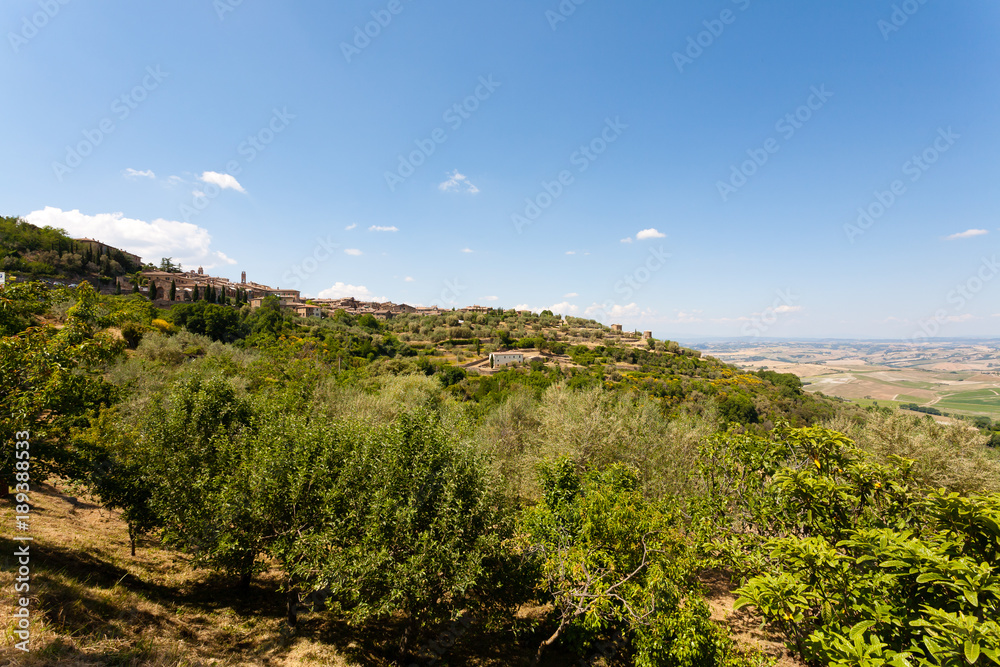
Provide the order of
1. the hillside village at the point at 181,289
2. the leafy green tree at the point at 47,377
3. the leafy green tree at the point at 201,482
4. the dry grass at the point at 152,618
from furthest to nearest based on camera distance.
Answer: the hillside village at the point at 181,289, the leafy green tree at the point at 201,482, the leafy green tree at the point at 47,377, the dry grass at the point at 152,618

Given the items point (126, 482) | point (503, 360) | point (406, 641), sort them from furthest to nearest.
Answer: point (503, 360) < point (126, 482) < point (406, 641)

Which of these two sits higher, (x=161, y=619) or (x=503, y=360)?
(x=503, y=360)

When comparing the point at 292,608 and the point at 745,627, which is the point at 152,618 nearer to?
the point at 292,608

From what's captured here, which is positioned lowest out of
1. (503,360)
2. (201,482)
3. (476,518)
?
(503,360)

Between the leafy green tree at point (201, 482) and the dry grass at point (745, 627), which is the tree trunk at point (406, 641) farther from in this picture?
the dry grass at point (745, 627)

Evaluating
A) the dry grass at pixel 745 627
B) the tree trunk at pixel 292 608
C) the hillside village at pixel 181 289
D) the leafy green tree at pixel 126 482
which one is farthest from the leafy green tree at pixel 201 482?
the hillside village at pixel 181 289

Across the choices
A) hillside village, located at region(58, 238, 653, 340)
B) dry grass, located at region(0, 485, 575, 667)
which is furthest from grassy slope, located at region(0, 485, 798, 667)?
hillside village, located at region(58, 238, 653, 340)

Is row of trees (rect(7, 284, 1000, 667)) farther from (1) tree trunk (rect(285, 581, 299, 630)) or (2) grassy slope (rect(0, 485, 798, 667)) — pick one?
(2) grassy slope (rect(0, 485, 798, 667))

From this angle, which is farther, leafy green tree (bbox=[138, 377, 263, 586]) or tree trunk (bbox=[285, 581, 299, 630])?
tree trunk (bbox=[285, 581, 299, 630])

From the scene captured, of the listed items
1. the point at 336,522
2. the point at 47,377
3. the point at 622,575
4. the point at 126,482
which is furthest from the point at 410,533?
the point at 126,482

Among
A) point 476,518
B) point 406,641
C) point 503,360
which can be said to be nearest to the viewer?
point 476,518

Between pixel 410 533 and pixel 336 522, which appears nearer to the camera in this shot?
pixel 410 533

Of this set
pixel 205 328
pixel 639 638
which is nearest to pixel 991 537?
pixel 639 638

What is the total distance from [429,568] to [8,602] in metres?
7.73
